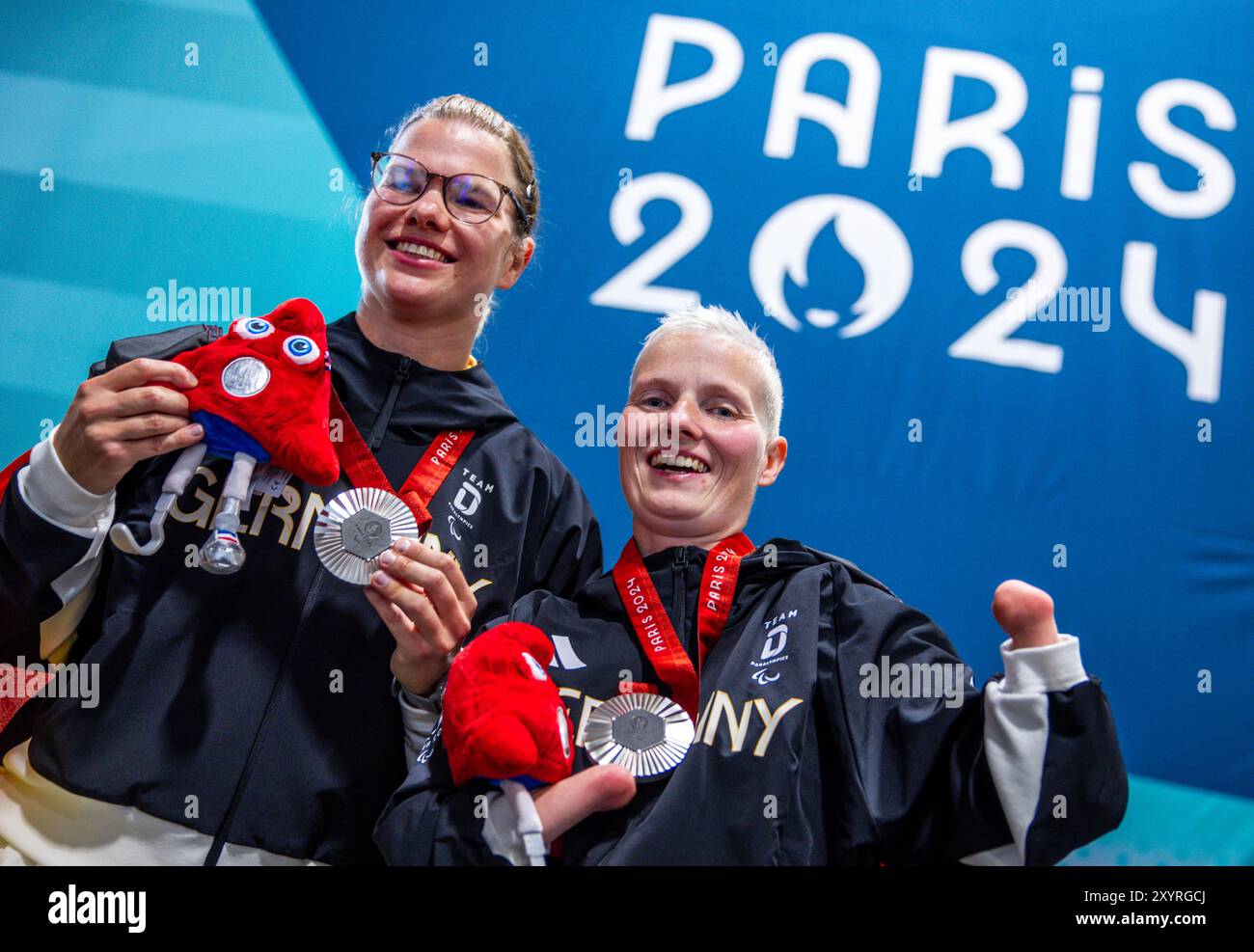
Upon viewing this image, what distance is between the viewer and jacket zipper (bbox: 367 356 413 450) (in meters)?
2.14

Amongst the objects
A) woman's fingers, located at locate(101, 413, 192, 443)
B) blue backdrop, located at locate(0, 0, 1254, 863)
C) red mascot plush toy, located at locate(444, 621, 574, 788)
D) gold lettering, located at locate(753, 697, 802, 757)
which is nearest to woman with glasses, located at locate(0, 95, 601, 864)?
woman's fingers, located at locate(101, 413, 192, 443)

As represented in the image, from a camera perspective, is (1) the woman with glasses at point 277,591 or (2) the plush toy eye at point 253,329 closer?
(1) the woman with glasses at point 277,591

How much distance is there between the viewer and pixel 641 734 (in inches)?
72.1

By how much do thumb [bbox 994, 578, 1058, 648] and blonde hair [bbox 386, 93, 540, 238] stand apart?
119 cm

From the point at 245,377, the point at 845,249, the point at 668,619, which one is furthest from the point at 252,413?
the point at 845,249

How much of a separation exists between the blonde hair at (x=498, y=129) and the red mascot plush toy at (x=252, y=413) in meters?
0.58

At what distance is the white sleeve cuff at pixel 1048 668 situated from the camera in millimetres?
1677

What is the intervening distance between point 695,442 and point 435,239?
2.00 ft

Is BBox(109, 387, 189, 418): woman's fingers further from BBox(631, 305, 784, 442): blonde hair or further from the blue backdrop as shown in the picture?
the blue backdrop

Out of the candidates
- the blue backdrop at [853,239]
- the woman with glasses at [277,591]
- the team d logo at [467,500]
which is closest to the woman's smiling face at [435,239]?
the woman with glasses at [277,591]

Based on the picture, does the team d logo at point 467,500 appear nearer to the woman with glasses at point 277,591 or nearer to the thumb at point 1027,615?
the woman with glasses at point 277,591

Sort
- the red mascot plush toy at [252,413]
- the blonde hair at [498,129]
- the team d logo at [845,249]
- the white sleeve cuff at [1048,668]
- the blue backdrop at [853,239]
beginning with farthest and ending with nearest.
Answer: the team d logo at [845,249] < the blue backdrop at [853,239] < the blonde hair at [498,129] < the red mascot plush toy at [252,413] < the white sleeve cuff at [1048,668]

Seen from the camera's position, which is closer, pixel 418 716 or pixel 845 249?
pixel 418 716

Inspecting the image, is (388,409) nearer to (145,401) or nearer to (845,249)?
(145,401)
